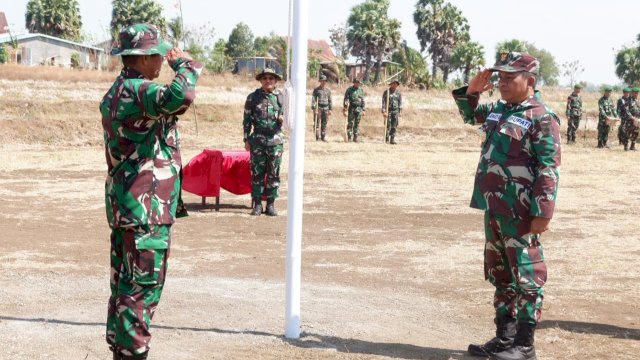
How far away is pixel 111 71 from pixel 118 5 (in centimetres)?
2323

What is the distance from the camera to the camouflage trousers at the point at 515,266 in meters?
5.54

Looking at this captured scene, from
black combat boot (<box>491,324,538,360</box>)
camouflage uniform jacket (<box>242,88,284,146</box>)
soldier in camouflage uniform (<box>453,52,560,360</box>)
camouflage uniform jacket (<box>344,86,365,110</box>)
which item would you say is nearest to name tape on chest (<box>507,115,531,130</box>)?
soldier in camouflage uniform (<box>453,52,560,360</box>)

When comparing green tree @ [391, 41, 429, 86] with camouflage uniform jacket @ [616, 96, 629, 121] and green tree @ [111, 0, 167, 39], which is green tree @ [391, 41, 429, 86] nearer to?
green tree @ [111, 0, 167, 39]

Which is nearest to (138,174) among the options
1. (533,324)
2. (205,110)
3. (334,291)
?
(533,324)

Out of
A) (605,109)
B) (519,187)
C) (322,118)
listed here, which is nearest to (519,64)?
(519,187)

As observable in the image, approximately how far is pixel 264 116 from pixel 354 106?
18.3 metres

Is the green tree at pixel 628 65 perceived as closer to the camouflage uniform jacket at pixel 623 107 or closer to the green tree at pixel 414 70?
the green tree at pixel 414 70

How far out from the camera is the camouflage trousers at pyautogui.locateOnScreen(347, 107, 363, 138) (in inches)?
1199

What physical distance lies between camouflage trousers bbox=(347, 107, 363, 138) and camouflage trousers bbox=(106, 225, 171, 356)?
1016 inches

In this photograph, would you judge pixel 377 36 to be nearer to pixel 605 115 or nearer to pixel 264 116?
pixel 605 115

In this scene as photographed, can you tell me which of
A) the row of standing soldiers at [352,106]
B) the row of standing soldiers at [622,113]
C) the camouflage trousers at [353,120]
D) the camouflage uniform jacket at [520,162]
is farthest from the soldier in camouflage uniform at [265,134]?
the row of standing soldiers at [622,113]

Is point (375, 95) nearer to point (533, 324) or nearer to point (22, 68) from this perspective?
point (22, 68)

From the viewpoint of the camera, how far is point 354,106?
3028 cm

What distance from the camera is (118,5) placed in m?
67.4
